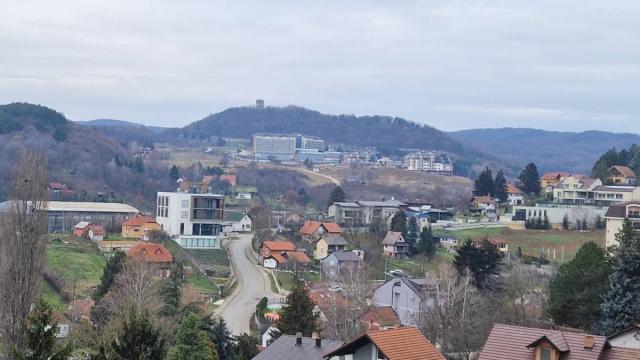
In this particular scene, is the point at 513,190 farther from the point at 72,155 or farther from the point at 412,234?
the point at 72,155

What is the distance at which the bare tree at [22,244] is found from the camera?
27031 mm

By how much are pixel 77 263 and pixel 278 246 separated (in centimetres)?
1484

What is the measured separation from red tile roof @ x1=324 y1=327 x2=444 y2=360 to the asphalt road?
974 inches

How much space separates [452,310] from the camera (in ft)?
133

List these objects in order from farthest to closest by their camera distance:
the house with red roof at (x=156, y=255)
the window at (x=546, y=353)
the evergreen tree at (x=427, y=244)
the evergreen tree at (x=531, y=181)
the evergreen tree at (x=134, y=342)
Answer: the evergreen tree at (x=531, y=181), the evergreen tree at (x=427, y=244), the house with red roof at (x=156, y=255), the evergreen tree at (x=134, y=342), the window at (x=546, y=353)

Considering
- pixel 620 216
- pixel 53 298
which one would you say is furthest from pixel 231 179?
pixel 53 298

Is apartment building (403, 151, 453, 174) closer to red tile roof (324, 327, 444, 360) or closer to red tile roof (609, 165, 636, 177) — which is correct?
red tile roof (609, 165, 636, 177)

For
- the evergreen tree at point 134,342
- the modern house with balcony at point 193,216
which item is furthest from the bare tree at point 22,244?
the modern house with balcony at point 193,216

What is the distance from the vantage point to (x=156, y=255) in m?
60.4

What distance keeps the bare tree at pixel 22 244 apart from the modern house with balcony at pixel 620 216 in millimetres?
38840

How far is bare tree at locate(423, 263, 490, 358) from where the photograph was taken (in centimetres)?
3609

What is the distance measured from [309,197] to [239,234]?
3227 centimetres

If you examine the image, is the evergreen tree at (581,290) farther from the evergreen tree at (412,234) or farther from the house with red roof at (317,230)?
the house with red roof at (317,230)

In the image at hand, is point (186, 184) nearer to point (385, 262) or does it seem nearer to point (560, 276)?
point (385, 262)
